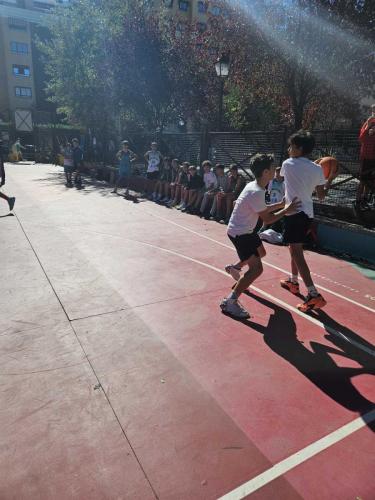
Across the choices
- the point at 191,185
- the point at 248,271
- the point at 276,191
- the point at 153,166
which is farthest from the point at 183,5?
the point at 248,271

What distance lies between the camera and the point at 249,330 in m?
4.00

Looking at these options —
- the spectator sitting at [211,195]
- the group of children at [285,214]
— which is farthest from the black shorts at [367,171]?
the spectator sitting at [211,195]

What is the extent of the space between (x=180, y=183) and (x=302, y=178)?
755 cm

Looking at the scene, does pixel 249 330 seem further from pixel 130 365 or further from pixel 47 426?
pixel 47 426

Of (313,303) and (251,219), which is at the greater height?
(251,219)

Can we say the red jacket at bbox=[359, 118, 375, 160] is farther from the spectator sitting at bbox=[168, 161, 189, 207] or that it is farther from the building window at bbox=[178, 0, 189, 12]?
the building window at bbox=[178, 0, 189, 12]

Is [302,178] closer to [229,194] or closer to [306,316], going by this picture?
[306,316]

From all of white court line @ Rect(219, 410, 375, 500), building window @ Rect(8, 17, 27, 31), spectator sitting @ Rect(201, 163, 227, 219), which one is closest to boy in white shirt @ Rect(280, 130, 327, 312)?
white court line @ Rect(219, 410, 375, 500)

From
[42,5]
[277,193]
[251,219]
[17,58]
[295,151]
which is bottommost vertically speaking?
[277,193]

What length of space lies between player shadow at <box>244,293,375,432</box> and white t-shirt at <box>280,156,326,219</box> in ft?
4.54

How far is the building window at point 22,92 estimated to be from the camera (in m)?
47.4

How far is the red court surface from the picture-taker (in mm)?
2246

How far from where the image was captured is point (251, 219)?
4145 mm

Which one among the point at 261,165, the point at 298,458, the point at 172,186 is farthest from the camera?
the point at 172,186
